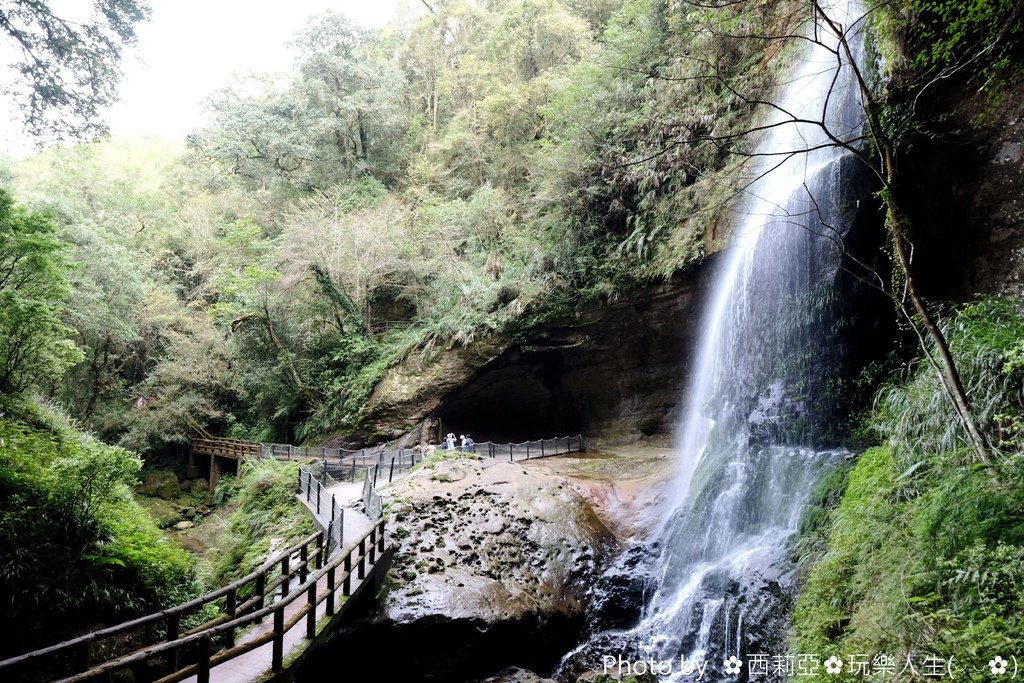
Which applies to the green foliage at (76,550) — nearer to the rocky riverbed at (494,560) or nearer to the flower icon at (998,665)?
the rocky riverbed at (494,560)

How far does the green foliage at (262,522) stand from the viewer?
13.2 meters

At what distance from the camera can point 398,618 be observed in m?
8.50

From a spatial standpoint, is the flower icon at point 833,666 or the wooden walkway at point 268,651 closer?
the wooden walkway at point 268,651

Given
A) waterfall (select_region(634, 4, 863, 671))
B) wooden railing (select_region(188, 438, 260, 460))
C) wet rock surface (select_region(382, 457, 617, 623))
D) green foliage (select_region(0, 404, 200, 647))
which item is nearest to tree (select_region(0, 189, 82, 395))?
green foliage (select_region(0, 404, 200, 647))

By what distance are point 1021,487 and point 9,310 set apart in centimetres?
1945

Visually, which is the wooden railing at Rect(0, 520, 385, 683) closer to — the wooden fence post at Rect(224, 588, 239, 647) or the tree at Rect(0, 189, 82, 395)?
the wooden fence post at Rect(224, 588, 239, 647)

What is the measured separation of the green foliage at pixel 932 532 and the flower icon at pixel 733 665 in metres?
1.05

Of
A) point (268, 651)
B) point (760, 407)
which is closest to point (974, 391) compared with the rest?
point (760, 407)

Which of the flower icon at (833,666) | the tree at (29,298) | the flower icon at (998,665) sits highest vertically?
the tree at (29,298)

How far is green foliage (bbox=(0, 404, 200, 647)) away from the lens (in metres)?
7.72

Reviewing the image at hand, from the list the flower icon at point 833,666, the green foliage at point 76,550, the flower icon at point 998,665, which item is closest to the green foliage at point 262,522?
the green foliage at point 76,550

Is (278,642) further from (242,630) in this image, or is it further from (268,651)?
(242,630)

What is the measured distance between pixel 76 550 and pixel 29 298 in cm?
933

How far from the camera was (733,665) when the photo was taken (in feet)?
26.4
